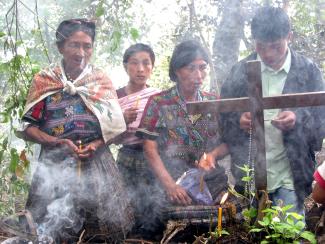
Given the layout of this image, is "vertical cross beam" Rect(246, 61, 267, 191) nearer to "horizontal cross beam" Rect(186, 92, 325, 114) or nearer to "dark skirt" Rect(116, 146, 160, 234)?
"horizontal cross beam" Rect(186, 92, 325, 114)

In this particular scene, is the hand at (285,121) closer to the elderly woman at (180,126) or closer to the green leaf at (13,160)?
the elderly woman at (180,126)

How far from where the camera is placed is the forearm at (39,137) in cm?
378

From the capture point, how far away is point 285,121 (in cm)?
321

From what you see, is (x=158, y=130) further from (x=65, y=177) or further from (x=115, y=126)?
(x=65, y=177)

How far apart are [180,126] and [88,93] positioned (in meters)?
0.93

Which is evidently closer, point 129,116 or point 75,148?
point 75,148

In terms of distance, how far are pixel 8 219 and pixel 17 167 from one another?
114cm

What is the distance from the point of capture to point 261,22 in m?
3.59

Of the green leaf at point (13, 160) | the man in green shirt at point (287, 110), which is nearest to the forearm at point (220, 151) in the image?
the man in green shirt at point (287, 110)

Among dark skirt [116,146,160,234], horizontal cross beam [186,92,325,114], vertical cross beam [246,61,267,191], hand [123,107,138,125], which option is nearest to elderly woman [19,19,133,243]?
hand [123,107,138,125]

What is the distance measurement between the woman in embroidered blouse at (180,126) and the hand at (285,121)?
0.70 metres

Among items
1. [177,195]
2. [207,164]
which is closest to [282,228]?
[207,164]

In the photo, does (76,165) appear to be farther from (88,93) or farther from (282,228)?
(282,228)

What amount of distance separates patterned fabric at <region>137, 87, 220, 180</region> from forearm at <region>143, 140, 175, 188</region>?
8 centimetres
